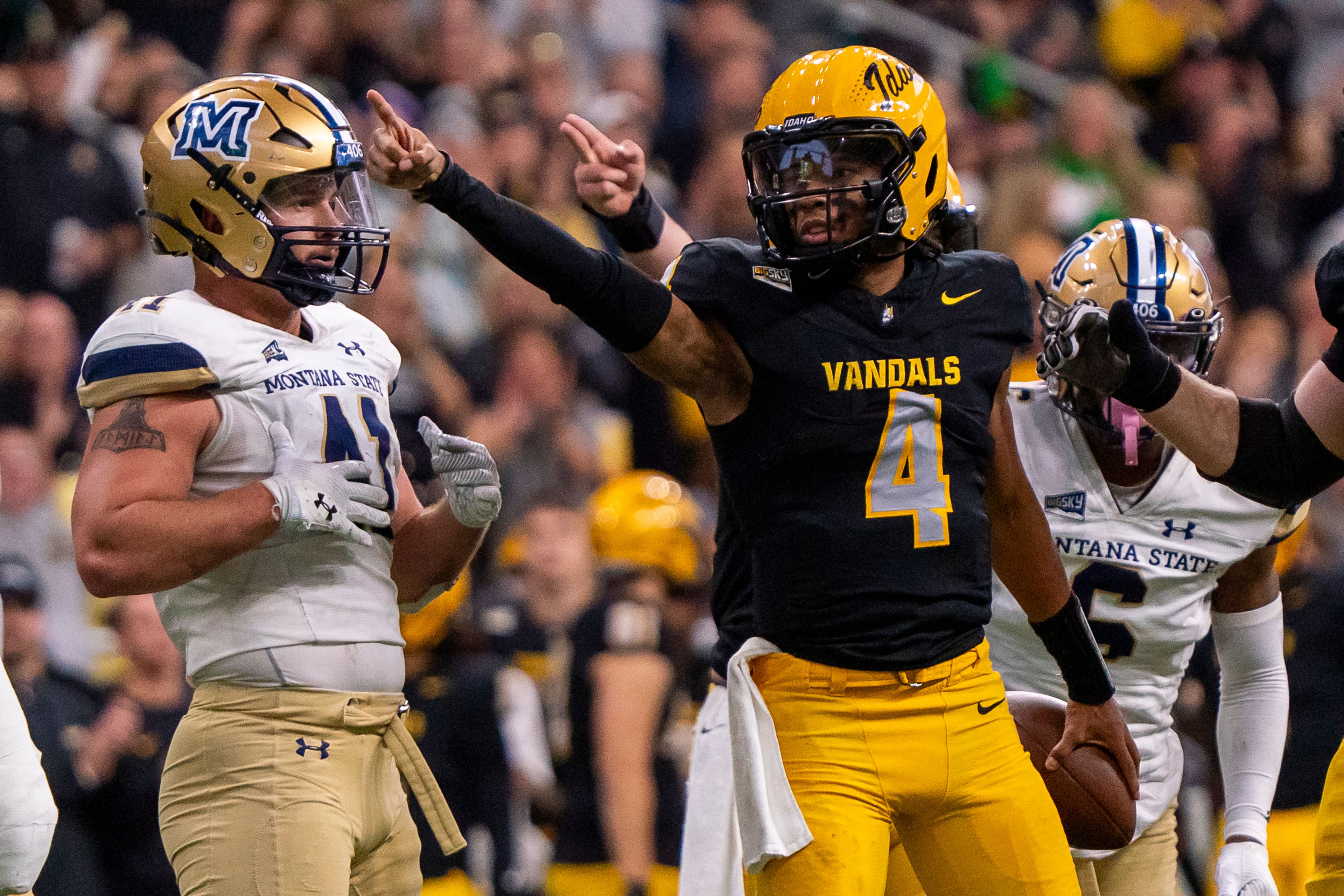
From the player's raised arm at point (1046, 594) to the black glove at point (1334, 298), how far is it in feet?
1.90

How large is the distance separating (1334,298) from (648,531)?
308 cm

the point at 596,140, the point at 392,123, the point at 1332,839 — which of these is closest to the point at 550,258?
the point at 392,123

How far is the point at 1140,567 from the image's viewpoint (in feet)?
11.8

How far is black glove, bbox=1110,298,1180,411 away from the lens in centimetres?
294

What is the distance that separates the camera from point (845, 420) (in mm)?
2848

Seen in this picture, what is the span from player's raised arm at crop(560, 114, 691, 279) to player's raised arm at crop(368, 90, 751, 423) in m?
0.64

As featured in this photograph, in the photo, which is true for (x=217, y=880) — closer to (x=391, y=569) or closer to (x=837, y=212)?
(x=391, y=569)

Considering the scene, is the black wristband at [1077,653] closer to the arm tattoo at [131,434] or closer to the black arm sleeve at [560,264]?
the black arm sleeve at [560,264]

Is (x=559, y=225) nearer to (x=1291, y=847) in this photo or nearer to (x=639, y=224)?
(x=639, y=224)

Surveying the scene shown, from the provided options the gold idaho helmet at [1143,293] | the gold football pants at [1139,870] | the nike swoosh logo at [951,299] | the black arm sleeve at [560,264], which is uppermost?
the black arm sleeve at [560,264]

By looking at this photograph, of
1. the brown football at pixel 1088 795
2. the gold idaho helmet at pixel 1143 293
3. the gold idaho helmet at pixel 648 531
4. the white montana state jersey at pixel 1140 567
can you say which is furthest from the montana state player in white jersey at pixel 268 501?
the gold idaho helmet at pixel 648 531

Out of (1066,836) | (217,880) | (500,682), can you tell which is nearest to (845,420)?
(1066,836)

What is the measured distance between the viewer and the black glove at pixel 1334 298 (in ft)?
9.86

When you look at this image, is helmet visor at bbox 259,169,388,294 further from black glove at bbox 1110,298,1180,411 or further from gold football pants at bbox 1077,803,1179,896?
gold football pants at bbox 1077,803,1179,896
